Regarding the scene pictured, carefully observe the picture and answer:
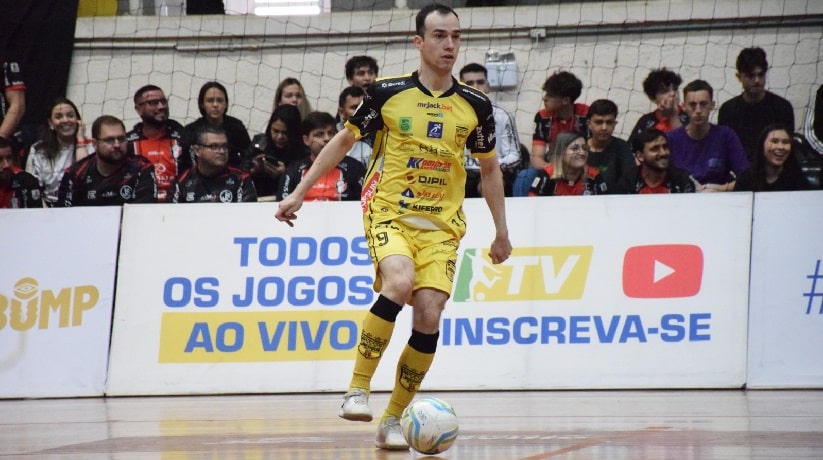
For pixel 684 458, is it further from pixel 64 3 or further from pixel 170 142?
pixel 64 3

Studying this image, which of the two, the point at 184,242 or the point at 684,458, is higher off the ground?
the point at 184,242

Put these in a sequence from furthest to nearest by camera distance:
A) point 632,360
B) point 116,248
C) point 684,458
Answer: point 116,248 → point 632,360 → point 684,458

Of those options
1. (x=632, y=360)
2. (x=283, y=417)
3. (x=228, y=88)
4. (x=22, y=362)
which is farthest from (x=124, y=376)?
(x=228, y=88)

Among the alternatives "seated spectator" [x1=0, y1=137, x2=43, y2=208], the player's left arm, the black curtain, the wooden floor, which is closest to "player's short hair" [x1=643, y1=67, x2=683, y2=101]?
the wooden floor

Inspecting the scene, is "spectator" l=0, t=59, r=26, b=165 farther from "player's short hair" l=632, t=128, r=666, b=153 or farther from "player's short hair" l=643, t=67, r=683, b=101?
"player's short hair" l=643, t=67, r=683, b=101

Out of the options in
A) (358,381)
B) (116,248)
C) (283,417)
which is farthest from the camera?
(116,248)

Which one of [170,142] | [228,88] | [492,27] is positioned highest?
[492,27]

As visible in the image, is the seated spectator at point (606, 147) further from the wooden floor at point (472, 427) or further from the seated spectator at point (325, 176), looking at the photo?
the wooden floor at point (472, 427)

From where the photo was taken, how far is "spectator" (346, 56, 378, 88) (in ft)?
37.9

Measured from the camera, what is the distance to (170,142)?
1156cm

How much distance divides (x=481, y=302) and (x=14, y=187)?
4607 mm

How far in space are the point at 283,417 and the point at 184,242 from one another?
9.18ft

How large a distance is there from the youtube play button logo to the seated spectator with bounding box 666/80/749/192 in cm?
156

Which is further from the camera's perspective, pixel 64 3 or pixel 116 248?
pixel 64 3
